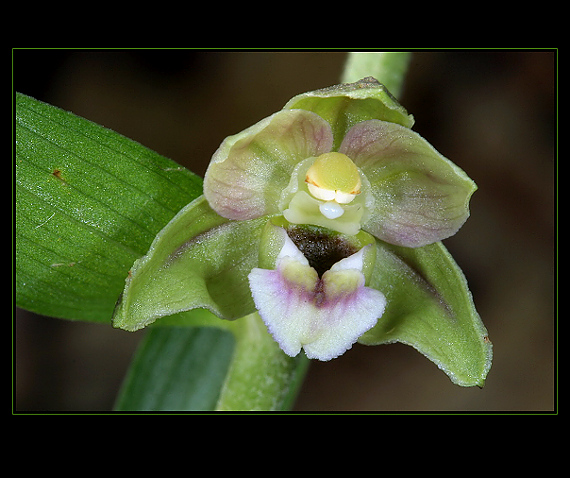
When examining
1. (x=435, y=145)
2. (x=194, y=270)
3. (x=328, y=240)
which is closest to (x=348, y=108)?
(x=328, y=240)

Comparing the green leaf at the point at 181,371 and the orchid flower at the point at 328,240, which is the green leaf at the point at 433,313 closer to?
the orchid flower at the point at 328,240

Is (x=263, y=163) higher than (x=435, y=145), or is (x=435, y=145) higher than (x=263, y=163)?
(x=263, y=163)

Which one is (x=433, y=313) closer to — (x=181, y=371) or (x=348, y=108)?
(x=348, y=108)

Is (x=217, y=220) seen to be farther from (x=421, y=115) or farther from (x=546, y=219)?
(x=546, y=219)

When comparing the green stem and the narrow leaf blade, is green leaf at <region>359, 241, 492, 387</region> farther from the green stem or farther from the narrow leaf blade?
the narrow leaf blade

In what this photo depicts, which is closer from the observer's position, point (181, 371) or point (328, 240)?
point (328, 240)

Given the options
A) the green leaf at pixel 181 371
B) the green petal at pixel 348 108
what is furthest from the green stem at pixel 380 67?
the green leaf at pixel 181 371

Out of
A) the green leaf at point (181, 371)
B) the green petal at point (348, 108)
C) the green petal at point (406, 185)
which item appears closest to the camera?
the green petal at point (348, 108)

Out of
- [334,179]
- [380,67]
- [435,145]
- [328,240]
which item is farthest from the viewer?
[435,145]
